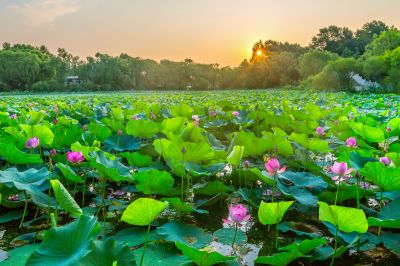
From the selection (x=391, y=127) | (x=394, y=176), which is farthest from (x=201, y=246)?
(x=391, y=127)

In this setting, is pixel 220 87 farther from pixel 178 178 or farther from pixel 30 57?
pixel 178 178

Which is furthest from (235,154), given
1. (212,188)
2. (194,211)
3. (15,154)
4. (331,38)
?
(331,38)

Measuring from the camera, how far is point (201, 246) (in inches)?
50.4

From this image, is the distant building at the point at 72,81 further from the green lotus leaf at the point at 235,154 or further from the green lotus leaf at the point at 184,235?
the green lotus leaf at the point at 184,235

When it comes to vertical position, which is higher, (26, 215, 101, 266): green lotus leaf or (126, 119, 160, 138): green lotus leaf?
(126, 119, 160, 138): green lotus leaf

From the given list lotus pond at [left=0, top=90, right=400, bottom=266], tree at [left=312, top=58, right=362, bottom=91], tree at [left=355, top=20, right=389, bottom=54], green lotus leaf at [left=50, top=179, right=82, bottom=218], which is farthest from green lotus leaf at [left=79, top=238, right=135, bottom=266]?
tree at [left=355, top=20, right=389, bottom=54]

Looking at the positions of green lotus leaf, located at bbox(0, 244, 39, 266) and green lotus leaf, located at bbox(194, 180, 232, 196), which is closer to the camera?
green lotus leaf, located at bbox(0, 244, 39, 266)

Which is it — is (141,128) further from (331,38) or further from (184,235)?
(331,38)

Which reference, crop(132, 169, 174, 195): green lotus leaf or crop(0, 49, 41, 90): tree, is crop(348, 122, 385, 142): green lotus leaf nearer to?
crop(132, 169, 174, 195): green lotus leaf

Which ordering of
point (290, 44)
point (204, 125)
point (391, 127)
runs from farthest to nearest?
point (290, 44), point (204, 125), point (391, 127)

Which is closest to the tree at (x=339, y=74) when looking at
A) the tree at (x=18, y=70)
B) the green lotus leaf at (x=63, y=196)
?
the green lotus leaf at (x=63, y=196)

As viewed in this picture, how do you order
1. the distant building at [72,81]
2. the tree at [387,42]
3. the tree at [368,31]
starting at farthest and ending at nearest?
the tree at [368,31] → the distant building at [72,81] → the tree at [387,42]

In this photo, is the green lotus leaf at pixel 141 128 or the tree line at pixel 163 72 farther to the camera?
the tree line at pixel 163 72

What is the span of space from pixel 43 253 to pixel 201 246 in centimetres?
51
